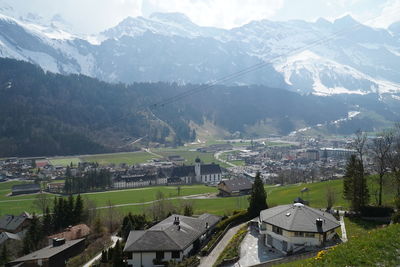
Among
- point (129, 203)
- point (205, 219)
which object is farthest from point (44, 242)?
point (129, 203)

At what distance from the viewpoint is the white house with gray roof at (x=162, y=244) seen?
3862 cm

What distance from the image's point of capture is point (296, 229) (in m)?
34.9

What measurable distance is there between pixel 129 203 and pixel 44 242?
107ft

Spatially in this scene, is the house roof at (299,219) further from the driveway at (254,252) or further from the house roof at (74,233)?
the house roof at (74,233)

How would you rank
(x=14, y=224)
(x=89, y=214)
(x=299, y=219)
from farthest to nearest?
1. (x=14, y=224)
2. (x=89, y=214)
3. (x=299, y=219)

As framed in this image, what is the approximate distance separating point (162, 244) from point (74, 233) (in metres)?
24.7

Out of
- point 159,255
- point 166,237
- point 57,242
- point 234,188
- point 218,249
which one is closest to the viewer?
point 159,255

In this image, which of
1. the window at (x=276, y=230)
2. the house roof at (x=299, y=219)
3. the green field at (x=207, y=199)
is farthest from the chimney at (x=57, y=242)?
the window at (x=276, y=230)

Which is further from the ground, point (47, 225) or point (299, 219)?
point (299, 219)

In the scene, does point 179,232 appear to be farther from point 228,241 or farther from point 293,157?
point 293,157

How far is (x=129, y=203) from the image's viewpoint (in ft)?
304

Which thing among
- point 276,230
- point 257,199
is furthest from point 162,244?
point 257,199

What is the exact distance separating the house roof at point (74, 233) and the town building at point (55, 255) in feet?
10.8

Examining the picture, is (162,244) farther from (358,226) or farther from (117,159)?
(117,159)
